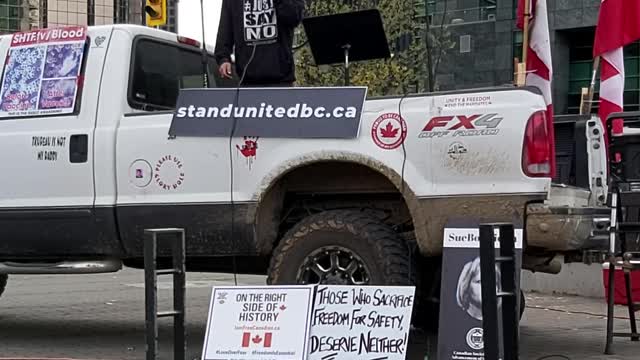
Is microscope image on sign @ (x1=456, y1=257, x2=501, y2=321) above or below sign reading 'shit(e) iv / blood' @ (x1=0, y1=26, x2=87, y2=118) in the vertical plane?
below

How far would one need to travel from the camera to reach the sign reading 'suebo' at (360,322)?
→ 5.78m

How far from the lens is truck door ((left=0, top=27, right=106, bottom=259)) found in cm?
726

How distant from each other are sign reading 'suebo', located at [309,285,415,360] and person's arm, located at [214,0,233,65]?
98.5 inches

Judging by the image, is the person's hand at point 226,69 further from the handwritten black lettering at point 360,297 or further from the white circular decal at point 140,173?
the handwritten black lettering at point 360,297

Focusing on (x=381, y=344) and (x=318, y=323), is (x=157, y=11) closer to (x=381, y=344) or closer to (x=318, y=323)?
(x=318, y=323)

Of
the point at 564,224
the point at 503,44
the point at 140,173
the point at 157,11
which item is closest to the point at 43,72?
the point at 140,173

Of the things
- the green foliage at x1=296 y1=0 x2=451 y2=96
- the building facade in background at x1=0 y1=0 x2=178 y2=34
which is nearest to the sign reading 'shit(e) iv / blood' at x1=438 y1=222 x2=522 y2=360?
the green foliage at x1=296 y1=0 x2=451 y2=96

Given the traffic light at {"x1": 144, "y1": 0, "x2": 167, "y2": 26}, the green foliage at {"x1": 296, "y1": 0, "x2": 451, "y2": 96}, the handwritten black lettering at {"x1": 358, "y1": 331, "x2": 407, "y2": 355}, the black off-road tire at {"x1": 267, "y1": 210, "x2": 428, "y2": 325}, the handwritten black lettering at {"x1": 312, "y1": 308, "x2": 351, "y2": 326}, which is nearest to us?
the handwritten black lettering at {"x1": 358, "y1": 331, "x2": 407, "y2": 355}

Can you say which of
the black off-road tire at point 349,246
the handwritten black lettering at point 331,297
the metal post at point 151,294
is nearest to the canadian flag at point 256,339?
the handwritten black lettering at point 331,297

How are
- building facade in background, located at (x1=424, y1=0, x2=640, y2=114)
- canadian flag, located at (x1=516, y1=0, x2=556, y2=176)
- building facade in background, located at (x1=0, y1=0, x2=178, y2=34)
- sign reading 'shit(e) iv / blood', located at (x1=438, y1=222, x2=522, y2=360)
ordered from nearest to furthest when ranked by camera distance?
sign reading 'shit(e) iv / blood', located at (x1=438, y1=222, x2=522, y2=360) < canadian flag, located at (x1=516, y1=0, x2=556, y2=176) < building facade in background, located at (x1=0, y1=0, x2=178, y2=34) < building facade in background, located at (x1=424, y1=0, x2=640, y2=114)

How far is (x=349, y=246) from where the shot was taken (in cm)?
651

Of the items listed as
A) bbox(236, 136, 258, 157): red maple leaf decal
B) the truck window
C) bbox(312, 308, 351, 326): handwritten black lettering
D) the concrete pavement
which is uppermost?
the truck window

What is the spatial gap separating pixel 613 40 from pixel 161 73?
13.6ft

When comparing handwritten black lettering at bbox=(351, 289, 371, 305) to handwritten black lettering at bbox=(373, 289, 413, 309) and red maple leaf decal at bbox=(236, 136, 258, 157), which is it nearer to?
handwritten black lettering at bbox=(373, 289, 413, 309)
